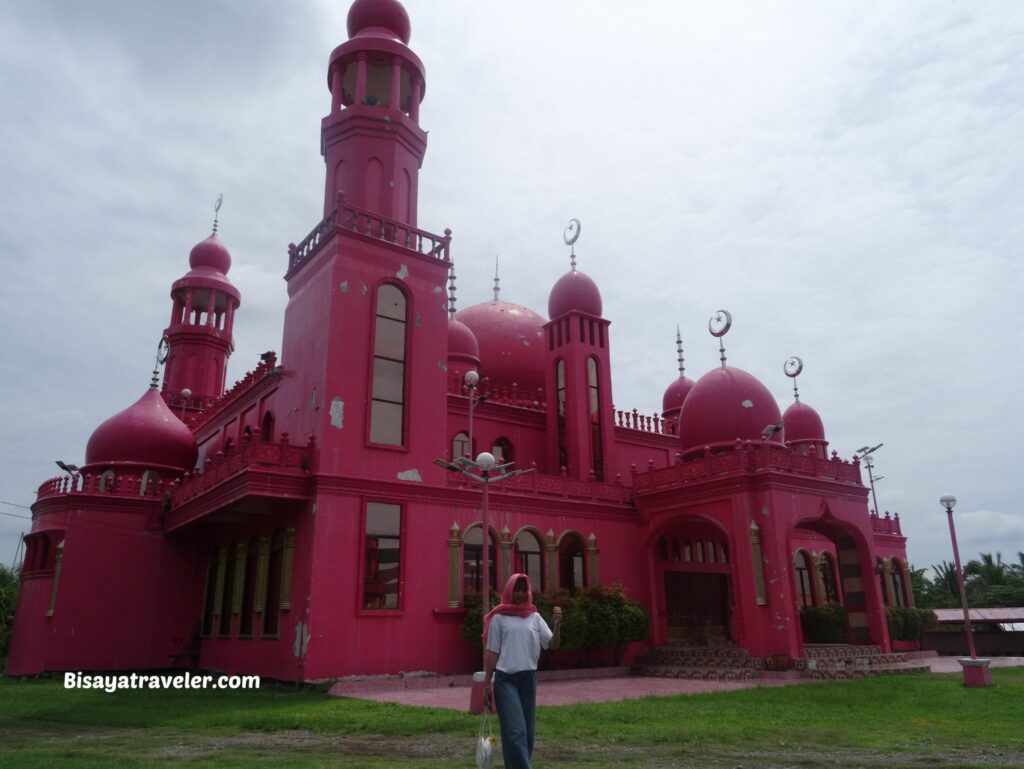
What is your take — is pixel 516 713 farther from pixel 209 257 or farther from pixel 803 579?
pixel 209 257

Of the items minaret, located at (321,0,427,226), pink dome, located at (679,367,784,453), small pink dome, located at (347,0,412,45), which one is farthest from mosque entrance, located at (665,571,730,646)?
small pink dome, located at (347,0,412,45)

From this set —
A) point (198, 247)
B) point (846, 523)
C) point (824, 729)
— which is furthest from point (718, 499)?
point (198, 247)

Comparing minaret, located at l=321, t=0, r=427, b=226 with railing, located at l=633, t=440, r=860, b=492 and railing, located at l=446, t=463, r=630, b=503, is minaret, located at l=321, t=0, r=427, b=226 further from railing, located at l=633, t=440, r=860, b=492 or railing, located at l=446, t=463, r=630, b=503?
railing, located at l=633, t=440, r=860, b=492

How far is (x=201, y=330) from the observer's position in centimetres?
3228

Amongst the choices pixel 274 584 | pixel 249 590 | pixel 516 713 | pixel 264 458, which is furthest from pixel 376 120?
pixel 516 713

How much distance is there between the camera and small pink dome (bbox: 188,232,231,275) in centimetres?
3369

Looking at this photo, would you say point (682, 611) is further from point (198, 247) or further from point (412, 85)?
point (198, 247)

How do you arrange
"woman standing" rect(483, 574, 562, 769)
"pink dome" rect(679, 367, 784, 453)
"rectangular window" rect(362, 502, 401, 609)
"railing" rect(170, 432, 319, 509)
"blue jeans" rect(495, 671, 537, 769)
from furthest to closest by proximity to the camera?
"pink dome" rect(679, 367, 784, 453)
"rectangular window" rect(362, 502, 401, 609)
"railing" rect(170, 432, 319, 509)
"woman standing" rect(483, 574, 562, 769)
"blue jeans" rect(495, 671, 537, 769)

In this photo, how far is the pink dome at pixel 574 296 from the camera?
86.8 feet

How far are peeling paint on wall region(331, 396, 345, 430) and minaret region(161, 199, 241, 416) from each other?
1526 cm

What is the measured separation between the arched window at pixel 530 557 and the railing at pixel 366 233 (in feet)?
25.5

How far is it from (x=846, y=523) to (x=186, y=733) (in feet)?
56.3

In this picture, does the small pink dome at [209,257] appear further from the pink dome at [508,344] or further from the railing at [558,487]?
the railing at [558,487]

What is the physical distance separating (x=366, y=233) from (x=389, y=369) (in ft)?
11.9
